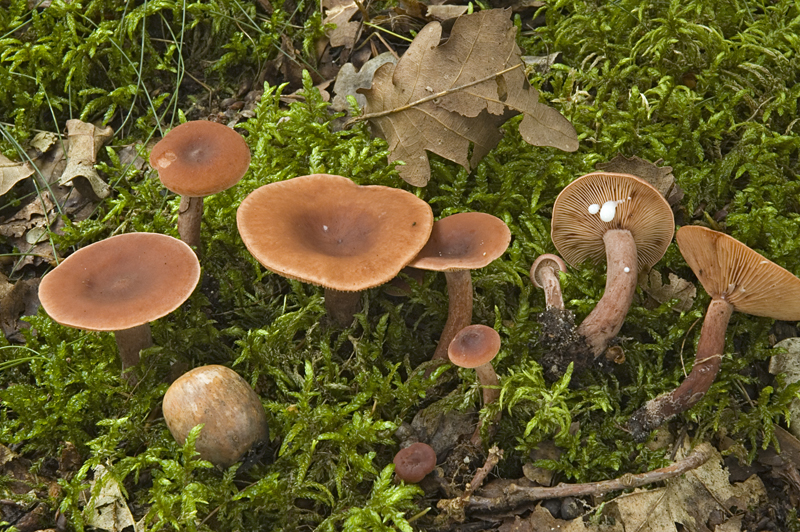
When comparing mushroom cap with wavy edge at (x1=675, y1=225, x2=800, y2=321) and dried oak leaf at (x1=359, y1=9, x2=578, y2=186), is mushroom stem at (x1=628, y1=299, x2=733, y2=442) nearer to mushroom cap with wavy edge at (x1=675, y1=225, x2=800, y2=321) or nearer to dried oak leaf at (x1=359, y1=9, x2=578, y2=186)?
mushroom cap with wavy edge at (x1=675, y1=225, x2=800, y2=321)

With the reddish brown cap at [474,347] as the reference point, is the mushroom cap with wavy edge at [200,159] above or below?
above

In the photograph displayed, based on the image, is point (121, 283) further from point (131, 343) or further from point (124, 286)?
point (131, 343)

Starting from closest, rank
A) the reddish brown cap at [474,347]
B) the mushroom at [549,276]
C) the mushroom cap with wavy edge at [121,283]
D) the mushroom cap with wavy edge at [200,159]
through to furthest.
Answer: the mushroom cap with wavy edge at [121,283] → the reddish brown cap at [474,347] → the mushroom cap with wavy edge at [200,159] → the mushroom at [549,276]

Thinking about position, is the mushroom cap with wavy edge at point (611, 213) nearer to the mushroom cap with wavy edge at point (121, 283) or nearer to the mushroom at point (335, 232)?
the mushroom at point (335, 232)

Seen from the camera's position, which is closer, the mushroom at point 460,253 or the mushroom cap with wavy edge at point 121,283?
the mushroom cap with wavy edge at point 121,283

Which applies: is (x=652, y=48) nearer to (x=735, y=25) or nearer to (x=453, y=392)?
(x=735, y=25)

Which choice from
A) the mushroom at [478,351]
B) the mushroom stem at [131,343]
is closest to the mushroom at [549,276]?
the mushroom at [478,351]

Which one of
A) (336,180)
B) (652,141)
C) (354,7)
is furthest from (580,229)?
(354,7)
